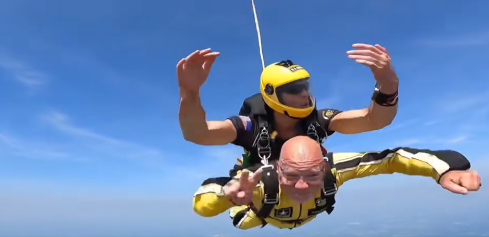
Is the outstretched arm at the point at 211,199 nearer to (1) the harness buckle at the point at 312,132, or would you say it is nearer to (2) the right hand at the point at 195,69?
(2) the right hand at the point at 195,69

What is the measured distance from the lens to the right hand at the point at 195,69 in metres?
2.74

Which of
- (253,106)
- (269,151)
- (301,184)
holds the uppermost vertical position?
(253,106)

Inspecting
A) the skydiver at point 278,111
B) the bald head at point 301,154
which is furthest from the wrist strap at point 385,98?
the bald head at point 301,154

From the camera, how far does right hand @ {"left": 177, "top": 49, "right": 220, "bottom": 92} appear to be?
9.00 ft

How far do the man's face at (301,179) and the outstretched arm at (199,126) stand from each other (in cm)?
79

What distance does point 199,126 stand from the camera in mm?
3154

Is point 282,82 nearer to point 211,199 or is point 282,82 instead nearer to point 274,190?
point 274,190

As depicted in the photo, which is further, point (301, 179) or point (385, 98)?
point (385, 98)

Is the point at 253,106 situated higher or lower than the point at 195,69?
higher

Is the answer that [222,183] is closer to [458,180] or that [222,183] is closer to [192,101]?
[192,101]

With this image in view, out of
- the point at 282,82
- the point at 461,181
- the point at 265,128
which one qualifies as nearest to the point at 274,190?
the point at 265,128

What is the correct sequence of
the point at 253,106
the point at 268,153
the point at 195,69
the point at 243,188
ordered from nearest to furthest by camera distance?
the point at 243,188
the point at 195,69
the point at 268,153
the point at 253,106

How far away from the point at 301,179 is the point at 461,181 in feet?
3.46

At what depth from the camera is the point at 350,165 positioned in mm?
3297
